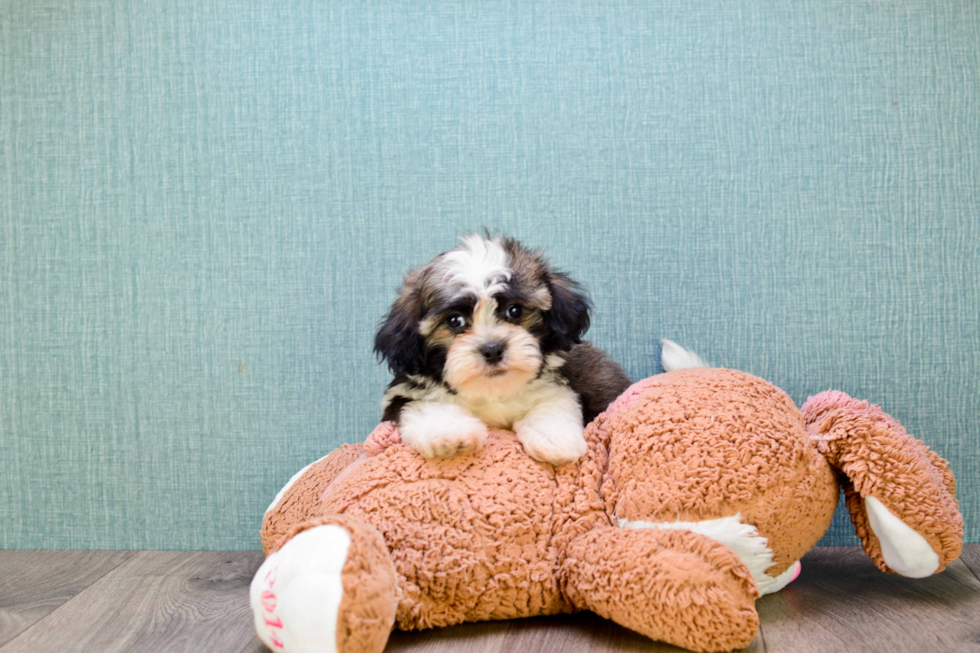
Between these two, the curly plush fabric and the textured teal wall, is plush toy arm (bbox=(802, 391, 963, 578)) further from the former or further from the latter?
the textured teal wall

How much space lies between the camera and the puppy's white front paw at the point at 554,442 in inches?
60.8

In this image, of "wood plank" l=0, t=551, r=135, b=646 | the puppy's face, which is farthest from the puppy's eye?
"wood plank" l=0, t=551, r=135, b=646

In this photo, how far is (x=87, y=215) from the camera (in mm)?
2246

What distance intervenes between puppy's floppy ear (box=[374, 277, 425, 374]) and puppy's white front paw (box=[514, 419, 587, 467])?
0.97 feet

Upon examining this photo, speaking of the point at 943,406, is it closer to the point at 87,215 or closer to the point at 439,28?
the point at 439,28

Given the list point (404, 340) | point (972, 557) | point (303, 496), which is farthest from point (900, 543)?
point (303, 496)

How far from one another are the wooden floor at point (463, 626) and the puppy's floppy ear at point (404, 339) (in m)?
0.56

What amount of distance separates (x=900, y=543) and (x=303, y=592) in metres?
1.16

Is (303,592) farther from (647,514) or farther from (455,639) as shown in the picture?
(647,514)

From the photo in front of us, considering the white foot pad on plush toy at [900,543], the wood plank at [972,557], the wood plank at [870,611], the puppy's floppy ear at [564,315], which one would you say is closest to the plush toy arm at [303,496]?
the puppy's floppy ear at [564,315]

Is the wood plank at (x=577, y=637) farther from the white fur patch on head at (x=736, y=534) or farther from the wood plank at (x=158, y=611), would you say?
the wood plank at (x=158, y=611)

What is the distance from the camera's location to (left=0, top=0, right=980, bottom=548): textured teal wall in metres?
2.11

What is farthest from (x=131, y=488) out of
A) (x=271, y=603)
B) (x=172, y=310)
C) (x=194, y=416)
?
(x=271, y=603)

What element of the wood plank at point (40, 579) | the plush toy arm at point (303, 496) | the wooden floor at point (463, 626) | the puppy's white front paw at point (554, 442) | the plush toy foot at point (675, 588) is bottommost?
the wood plank at point (40, 579)
